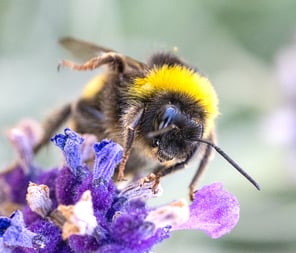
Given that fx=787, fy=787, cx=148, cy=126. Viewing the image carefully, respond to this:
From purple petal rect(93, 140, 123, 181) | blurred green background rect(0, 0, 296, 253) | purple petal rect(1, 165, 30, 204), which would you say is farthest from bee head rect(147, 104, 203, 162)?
blurred green background rect(0, 0, 296, 253)

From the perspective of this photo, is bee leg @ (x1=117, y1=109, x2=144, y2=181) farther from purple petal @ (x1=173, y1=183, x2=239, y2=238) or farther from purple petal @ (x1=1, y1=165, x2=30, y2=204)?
purple petal @ (x1=1, y1=165, x2=30, y2=204)

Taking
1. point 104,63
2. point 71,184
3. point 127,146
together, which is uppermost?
point 104,63

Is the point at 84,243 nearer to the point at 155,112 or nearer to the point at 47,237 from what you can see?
the point at 47,237

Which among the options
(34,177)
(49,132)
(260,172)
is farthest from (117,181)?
(260,172)

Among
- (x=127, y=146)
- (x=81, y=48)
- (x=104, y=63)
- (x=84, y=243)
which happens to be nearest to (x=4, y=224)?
(x=84, y=243)

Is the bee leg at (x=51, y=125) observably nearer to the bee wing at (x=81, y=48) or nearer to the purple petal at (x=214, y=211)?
the bee wing at (x=81, y=48)

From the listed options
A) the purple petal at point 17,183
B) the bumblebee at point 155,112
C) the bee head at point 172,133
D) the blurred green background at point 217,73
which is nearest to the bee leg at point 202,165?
the bumblebee at point 155,112
